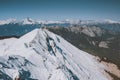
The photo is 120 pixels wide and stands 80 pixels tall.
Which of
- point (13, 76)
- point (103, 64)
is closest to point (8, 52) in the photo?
point (13, 76)

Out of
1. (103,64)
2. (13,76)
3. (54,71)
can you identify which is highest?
(13,76)

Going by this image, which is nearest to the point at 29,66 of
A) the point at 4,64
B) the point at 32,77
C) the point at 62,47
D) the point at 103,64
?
the point at 32,77

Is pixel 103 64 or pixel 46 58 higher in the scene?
pixel 46 58

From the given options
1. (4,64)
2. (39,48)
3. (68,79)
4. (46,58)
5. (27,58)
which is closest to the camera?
(4,64)

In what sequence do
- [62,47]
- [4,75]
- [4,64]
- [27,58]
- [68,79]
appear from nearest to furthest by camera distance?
[4,75] → [4,64] → [68,79] → [27,58] → [62,47]

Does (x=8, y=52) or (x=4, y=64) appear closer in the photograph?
(x=4, y=64)

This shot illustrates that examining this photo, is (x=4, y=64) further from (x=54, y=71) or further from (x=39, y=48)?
(x=39, y=48)

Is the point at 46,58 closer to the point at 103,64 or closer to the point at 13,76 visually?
the point at 13,76
